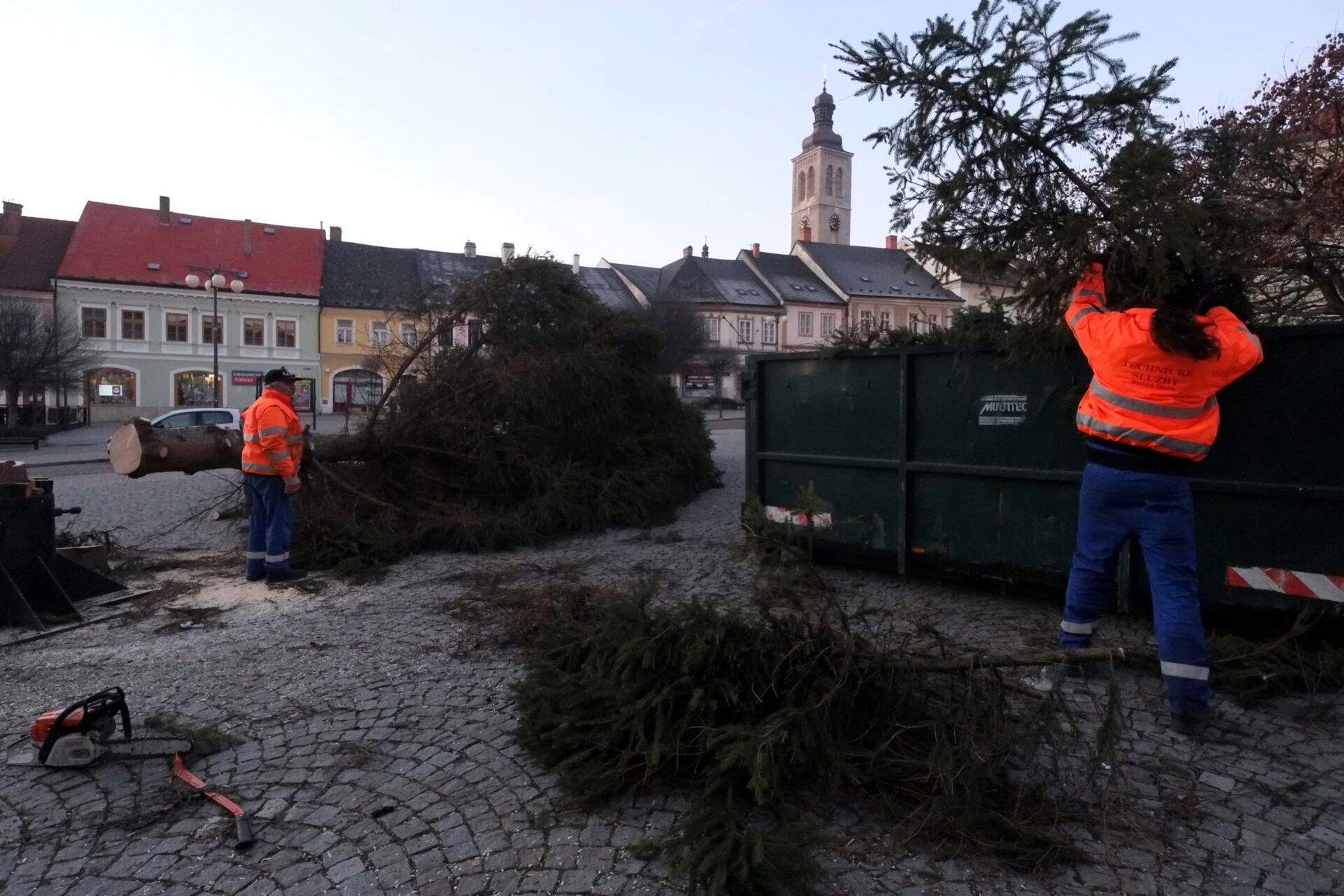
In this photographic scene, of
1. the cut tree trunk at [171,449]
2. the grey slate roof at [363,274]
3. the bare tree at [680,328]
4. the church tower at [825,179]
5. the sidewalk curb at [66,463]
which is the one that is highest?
the church tower at [825,179]

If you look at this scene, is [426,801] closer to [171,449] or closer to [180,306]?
[171,449]

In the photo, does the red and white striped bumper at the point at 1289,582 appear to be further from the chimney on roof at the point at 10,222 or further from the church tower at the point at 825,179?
the church tower at the point at 825,179

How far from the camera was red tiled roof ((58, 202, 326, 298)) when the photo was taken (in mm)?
39906

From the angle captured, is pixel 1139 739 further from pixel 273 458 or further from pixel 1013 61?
pixel 273 458

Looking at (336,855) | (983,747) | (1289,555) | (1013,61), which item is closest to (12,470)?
(336,855)

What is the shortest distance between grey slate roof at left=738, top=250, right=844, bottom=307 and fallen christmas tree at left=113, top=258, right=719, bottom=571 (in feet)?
157

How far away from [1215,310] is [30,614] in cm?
663

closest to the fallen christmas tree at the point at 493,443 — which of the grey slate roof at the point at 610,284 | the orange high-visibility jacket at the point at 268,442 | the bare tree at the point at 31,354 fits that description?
the orange high-visibility jacket at the point at 268,442

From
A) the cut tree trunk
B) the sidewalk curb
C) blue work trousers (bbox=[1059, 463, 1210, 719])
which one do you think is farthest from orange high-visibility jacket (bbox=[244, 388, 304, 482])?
the sidewalk curb

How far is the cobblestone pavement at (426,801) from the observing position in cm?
256

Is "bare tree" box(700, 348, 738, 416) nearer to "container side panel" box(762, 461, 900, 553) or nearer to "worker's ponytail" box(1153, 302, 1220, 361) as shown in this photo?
"container side panel" box(762, 461, 900, 553)

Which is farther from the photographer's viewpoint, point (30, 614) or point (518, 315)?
point (518, 315)

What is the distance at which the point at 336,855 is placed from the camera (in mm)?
2729

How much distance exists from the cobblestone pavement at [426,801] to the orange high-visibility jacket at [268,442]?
182 centimetres
